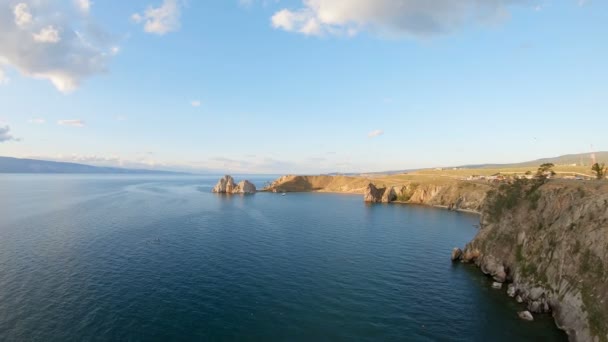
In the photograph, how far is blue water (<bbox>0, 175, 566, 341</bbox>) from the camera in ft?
149

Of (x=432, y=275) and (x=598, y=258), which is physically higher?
(x=598, y=258)

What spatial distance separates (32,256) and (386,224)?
4547 inches

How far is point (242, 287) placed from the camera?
198ft

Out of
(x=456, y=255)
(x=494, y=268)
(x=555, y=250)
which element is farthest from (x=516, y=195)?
(x=555, y=250)

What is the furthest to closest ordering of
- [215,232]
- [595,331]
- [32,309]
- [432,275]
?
1. [215,232]
2. [432,275]
3. [32,309]
4. [595,331]

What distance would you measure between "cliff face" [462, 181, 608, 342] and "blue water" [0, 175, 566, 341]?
4.29 metres

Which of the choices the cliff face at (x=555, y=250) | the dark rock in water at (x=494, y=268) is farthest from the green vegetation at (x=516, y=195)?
the dark rock in water at (x=494, y=268)

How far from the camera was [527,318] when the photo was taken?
5019 cm

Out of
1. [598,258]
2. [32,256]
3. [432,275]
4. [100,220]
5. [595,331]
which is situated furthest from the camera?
[100,220]

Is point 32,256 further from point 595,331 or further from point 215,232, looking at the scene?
point 595,331

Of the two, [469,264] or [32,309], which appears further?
[469,264]

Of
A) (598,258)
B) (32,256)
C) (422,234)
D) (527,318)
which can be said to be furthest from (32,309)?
(422,234)

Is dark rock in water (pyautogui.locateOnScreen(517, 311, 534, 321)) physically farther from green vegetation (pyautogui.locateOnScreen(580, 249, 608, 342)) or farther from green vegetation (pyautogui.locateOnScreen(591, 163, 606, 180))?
green vegetation (pyautogui.locateOnScreen(591, 163, 606, 180))

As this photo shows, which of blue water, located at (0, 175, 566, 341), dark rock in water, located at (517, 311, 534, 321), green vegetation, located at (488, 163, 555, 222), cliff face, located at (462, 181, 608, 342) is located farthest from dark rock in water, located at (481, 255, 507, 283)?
dark rock in water, located at (517, 311, 534, 321)
